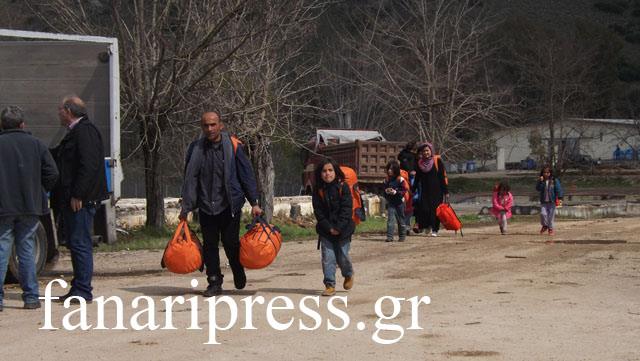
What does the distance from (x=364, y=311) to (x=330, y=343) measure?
161 cm

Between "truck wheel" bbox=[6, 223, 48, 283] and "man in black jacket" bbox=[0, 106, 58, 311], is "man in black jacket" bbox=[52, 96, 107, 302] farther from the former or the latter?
"truck wheel" bbox=[6, 223, 48, 283]

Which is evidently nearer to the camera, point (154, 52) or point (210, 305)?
point (210, 305)

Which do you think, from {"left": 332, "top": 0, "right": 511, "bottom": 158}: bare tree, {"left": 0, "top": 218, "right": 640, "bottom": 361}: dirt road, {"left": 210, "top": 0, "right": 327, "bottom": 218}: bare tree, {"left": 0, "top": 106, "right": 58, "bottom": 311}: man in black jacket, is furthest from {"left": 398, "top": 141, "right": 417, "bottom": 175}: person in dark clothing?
{"left": 332, "top": 0, "right": 511, "bottom": 158}: bare tree

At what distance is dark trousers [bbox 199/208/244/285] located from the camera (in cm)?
1065

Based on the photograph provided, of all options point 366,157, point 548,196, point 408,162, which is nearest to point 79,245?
point 408,162

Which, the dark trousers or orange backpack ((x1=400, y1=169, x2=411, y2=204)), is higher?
orange backpack ((x1=400, y1=169, x2=411, y2=204))

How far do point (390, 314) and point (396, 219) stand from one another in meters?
10.1

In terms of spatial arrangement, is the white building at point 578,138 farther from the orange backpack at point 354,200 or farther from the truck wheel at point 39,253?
the truck wheel at point 39,253

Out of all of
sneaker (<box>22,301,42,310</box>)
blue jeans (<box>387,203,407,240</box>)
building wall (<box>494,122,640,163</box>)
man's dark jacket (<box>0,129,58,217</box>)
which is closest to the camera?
man's dark jacket (<box>0,129,58,217</box>)

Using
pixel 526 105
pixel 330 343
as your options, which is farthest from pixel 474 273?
pixel 526 105

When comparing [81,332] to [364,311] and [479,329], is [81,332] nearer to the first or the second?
[364,311]

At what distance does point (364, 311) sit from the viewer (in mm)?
9562

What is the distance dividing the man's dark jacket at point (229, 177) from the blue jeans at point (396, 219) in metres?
8.46

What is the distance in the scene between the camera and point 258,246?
10.6 m
